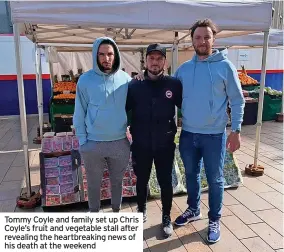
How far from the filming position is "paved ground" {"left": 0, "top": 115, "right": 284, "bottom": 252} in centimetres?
246

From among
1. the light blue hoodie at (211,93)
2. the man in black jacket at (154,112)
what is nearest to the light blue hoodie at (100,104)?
the man in black jacket at (154,112)

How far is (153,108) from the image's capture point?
2227 mm

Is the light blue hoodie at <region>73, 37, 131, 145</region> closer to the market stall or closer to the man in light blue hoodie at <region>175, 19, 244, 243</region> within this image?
the man in light blue hoodie at <region>175, 19, 244, 243</region>

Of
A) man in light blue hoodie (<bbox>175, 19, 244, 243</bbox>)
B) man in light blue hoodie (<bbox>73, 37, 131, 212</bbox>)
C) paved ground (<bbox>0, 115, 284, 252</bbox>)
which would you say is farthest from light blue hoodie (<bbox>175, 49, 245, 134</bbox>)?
paved ground (<bbox>0, 115, 284, 252</bbox>)

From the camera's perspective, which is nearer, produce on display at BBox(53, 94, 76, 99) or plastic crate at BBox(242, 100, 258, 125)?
produce on display at BBox(53, 94, 76, 99)

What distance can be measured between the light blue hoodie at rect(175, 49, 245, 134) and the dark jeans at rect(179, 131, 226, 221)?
7 cm

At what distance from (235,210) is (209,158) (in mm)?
1026

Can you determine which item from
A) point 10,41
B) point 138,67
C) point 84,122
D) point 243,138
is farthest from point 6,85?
point 84,122

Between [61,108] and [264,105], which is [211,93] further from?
[264,105]

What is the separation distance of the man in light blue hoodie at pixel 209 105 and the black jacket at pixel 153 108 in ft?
0.39

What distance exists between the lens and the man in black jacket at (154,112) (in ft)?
7.30

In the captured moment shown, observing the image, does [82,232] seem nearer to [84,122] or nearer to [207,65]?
[84,122]

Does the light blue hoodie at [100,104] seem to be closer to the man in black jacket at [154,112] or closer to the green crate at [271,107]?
the man in black jacket at [154,112]

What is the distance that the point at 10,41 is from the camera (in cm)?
821
